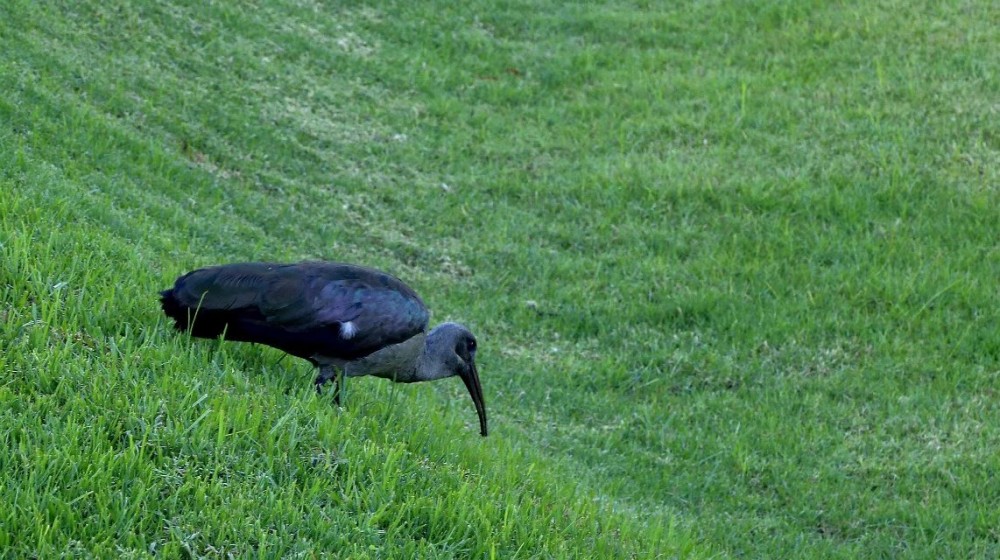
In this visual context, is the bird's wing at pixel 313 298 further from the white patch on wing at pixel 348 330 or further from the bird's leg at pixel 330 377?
the bird's leg at pixel 330 377

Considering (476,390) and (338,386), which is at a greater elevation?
(338,386)

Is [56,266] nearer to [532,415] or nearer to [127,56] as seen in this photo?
[532,415]

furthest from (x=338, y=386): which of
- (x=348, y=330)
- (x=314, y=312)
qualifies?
(x=314, y=312)

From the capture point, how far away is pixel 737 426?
29.2 ft

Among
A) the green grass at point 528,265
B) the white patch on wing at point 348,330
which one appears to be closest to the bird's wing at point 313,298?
Result: the white patch on wing at point 348,330

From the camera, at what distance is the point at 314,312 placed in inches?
243

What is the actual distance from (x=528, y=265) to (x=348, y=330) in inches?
203

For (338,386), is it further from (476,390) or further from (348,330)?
(476,390)

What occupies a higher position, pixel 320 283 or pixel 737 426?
pixel 320 283

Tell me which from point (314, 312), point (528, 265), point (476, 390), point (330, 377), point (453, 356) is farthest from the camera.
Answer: point (528, 265)

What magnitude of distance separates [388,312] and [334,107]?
754cm

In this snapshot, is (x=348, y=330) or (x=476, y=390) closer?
(x=348, y=330)

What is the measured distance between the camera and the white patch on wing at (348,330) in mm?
6246

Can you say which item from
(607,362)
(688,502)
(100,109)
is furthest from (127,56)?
(688,502)
